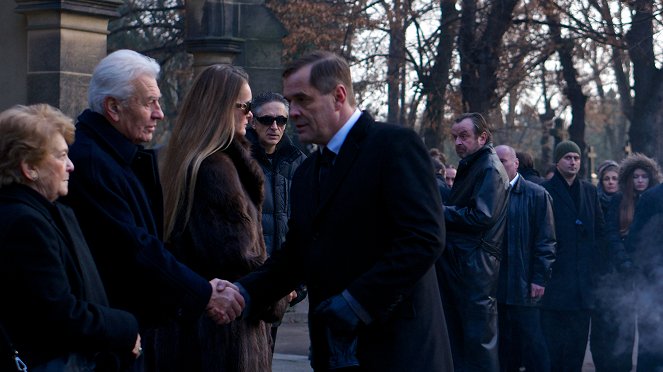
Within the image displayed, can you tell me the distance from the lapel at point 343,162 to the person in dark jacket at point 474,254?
3.86 meters

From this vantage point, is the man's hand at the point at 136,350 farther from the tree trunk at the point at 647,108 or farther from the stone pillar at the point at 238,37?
the tree trunk at the point at 647,108

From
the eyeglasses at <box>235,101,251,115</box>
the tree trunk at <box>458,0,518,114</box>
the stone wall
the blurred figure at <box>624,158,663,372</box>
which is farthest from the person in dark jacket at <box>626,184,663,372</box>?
the tree trunk at <box>458,0,518,114</box>

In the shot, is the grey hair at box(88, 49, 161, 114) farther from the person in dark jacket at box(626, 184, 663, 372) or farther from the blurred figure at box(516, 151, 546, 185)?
the blurred figure at box(516, 151, 546, 185)

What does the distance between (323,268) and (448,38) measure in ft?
62.4

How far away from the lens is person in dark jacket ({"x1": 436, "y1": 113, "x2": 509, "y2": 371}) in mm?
8242

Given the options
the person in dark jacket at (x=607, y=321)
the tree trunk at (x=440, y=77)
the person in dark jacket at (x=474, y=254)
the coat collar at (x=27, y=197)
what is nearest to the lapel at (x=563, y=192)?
the person in dark jacket at (x=607, y=321)

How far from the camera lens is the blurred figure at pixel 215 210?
17.9ft

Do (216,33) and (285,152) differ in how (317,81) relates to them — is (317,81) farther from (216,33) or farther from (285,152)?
(216,33)

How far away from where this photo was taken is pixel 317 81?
174 inches

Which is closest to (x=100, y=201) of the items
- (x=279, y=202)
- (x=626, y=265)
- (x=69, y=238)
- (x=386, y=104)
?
(x=69, y=238)

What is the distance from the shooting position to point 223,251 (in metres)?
5.43

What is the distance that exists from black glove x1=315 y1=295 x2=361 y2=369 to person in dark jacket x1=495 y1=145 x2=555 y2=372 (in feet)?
16.8

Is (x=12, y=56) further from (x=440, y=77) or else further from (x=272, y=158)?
(x=440, y=77)

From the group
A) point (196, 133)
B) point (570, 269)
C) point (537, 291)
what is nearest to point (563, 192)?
point (570, 269)
